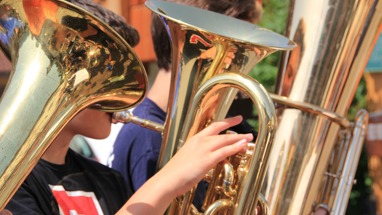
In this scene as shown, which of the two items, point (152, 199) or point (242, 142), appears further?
point (242, 142)

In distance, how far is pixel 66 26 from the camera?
1.56 m

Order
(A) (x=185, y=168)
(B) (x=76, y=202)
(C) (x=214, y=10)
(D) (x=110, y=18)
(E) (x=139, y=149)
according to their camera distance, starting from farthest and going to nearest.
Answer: (C) (x=214, y=10) → (E) (x=139, y=149) → (D) (x=110, y=18) → (B) (x=76, y=202) → (A) (x=185, y=168)

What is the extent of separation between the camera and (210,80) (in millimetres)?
1769

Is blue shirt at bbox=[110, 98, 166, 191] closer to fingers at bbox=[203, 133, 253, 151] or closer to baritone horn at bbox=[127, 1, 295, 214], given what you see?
baritone horn at bbox=[127, 1, 295, 214]

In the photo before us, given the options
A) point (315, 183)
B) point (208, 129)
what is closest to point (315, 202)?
point (315, 183)

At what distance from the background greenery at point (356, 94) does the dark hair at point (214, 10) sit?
2.44 m

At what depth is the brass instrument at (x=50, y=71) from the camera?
1404 mm

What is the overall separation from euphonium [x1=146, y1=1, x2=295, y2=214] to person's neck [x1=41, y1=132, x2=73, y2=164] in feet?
0.82

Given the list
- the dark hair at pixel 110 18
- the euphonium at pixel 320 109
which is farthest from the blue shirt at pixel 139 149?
the euphonium at pixel 320 109

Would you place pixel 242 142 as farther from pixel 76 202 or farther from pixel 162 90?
pixel 162 90

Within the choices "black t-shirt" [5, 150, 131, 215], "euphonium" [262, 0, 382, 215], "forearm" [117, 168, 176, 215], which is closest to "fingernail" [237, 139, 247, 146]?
"forearm" [117, 168, 176, 215]

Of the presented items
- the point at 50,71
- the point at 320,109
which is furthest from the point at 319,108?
the point at 50,71

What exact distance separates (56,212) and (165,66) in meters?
0.76

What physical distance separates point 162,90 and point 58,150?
0.53m
